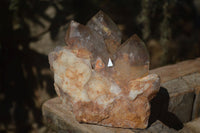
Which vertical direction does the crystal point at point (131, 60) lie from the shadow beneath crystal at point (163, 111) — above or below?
above

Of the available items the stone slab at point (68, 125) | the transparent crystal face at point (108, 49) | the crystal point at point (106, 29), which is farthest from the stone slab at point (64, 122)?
the crystal point at point (106, 29)

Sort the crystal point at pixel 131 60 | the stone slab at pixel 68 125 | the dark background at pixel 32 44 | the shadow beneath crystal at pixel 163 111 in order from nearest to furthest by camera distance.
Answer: the crystal point at pixel 131 60 < the stone slab at pixel 68 125 < the shadow beneath crystal at pixel 163 111 < the dark background at pixel 32 44

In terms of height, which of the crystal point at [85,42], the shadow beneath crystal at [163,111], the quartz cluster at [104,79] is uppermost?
the crystal point at [85,42]

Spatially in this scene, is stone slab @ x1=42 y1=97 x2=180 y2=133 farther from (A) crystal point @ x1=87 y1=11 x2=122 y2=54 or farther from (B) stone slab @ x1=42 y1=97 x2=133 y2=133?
(A) crystal point @ x1=87 y1=11 x2=122 y2=54

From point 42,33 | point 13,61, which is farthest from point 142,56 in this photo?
point 13,61

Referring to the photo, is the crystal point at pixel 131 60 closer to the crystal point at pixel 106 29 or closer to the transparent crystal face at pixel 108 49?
the transparent crystal face at pixel 108 49

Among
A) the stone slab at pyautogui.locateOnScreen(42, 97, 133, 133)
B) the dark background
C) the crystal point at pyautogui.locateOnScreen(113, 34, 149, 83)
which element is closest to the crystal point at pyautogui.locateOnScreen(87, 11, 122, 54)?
the crystal point at pyautogui.locateOnScreen(113, 34, 149, 83)
